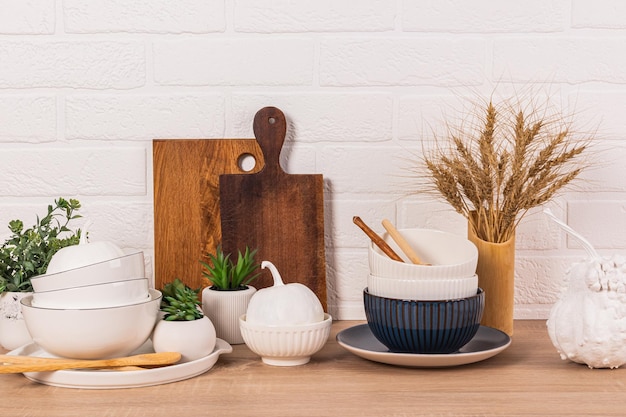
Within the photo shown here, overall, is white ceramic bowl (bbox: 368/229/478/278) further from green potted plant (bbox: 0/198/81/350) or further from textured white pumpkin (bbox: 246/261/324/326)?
green potted plant (bbox: 0/198/81/350)

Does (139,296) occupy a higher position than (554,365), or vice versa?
(139,296)

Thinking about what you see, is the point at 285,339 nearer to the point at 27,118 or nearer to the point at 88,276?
the point at 88,276

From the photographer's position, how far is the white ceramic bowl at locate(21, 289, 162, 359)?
3.19ft

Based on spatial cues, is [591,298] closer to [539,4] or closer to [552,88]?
[552,88]

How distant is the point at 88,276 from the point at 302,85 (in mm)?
575

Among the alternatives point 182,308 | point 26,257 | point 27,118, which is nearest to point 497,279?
point 182,308

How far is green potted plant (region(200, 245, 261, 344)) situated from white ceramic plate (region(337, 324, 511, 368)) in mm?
175

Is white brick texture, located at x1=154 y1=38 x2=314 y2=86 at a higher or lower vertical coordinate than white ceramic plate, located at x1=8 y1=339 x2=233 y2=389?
higher

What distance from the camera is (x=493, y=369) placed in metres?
1.07

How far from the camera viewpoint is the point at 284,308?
1.06 m

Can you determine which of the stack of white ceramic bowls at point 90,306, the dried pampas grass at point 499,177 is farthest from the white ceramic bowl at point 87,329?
the dried pampas grass at point 499,177

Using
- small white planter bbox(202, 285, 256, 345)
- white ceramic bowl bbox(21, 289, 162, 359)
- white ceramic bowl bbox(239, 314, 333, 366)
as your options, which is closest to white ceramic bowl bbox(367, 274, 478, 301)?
white ceramic bowl bbox(239, 314, 333, 366)

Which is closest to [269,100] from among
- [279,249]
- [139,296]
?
[279,249]

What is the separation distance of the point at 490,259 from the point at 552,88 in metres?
0.37
